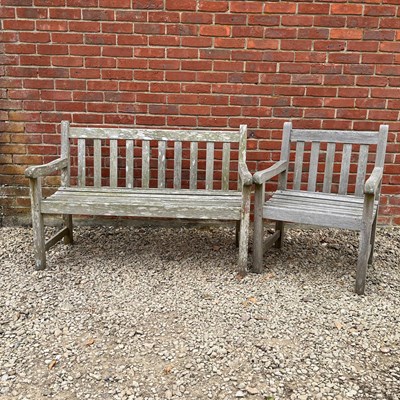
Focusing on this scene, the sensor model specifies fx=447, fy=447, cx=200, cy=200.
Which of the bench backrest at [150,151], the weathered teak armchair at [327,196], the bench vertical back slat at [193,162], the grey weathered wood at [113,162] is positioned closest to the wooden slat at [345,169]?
the weathered teak armchair at [327,196]

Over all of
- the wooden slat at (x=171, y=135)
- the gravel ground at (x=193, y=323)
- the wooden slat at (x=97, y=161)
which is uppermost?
the wooden slat at (x=171, y=135)

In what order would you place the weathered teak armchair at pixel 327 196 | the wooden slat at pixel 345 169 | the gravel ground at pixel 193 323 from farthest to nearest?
the wooden slat at pixel 345 169, the weathered teak armchair at pixel 327 196, the gravel ground at pixel 193 323

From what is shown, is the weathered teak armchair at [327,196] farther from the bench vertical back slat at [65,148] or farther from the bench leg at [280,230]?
the bench vertical back slat at [65,148]

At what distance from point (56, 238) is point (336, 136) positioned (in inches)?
91.8

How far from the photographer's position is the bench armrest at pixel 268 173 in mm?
3020

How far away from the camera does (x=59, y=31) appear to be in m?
3.74

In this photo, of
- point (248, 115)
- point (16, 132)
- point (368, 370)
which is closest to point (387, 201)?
point (248, 115)

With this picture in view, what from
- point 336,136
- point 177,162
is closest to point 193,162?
point 177,162

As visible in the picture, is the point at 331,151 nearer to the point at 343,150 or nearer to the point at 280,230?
the point at 343,150

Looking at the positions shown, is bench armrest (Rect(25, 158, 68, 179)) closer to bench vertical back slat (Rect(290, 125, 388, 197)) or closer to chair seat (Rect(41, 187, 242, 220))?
chair seat (Rect(41, 187, 242, 220))

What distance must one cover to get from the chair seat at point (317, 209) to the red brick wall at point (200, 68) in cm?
69

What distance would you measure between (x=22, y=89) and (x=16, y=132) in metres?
0.38

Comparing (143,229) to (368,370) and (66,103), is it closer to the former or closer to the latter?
(66,103)

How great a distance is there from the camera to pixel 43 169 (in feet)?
10.4
